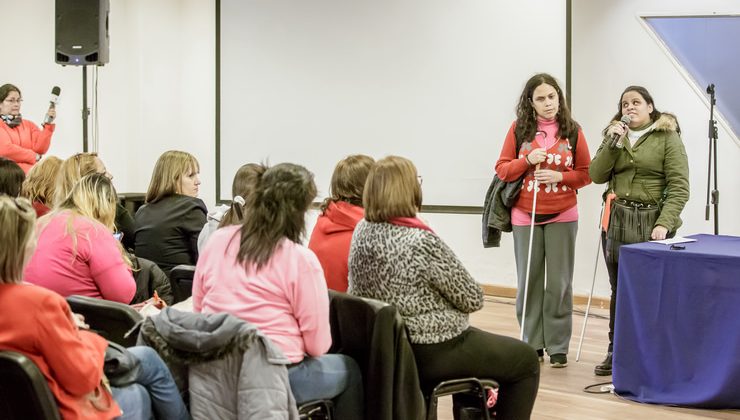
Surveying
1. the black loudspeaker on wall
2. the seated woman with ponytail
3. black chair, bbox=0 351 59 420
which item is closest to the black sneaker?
the seated woman with ponytail

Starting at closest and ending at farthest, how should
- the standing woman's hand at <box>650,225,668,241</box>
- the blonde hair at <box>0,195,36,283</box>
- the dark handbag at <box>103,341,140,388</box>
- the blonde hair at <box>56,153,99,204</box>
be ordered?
1. the blonde hair at <box>0,195,36,283</box>
2. the dark handbag at <box>103,341,140,388</box>
3. the blonde hair at <box>56,153,99,204</box>
4. the standing woman's hand at <box>650,225,668,241</box>

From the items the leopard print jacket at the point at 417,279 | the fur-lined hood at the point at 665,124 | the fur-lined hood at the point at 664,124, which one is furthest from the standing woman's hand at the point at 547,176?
the leopard print jacket at the point at 417,279

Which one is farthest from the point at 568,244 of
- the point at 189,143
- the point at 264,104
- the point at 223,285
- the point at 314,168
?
the point at 189,143

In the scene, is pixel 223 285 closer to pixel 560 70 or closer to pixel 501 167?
pixel 501 167

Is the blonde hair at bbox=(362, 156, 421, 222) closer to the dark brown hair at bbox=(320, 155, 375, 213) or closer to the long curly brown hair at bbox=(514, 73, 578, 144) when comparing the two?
the dark brown hair at bbox=(320, 155, 375, 213)

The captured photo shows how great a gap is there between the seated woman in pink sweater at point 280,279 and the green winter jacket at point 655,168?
7.01 ft

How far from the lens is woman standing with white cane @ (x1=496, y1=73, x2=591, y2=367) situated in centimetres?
429

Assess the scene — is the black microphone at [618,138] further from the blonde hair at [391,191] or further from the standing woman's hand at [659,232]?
the blonde hair at [391,191]

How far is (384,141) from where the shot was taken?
277 inches

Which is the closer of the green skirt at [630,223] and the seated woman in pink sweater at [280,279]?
the seated woman in pink sweater at [280,279]

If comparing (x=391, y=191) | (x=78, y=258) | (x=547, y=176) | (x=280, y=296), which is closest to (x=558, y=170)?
(x=547, y=176)

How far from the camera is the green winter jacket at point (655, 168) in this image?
13.4 ft

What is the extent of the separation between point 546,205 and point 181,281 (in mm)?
1847

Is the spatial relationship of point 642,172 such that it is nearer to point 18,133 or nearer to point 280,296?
point 280,296
